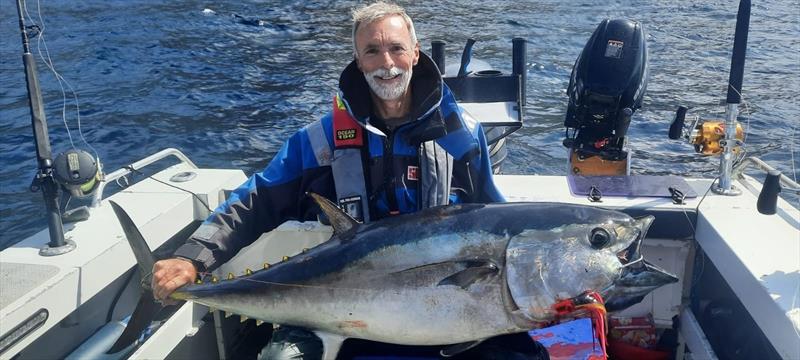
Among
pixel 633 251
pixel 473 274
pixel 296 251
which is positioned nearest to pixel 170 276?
pixel 296 251

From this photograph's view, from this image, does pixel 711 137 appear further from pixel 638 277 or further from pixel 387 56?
pixel 387 56

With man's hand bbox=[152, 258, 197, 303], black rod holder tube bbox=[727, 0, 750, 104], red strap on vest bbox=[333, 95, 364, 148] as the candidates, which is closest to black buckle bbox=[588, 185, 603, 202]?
black rod holder tube bbox=[727, 0, 750, 104]

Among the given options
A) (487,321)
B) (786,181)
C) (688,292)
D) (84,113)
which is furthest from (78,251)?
(84,113)

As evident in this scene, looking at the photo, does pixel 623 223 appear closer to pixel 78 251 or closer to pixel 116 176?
pixel 78 251

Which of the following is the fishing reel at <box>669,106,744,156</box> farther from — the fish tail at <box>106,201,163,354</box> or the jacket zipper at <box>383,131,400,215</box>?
the fish tail at <box>106,201,163,354</box>

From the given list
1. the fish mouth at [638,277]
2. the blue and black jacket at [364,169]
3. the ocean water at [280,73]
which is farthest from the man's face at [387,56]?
the ocean water at [280,73]

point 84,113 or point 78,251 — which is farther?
point 84,113

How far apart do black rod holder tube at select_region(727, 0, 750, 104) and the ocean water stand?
3.91m

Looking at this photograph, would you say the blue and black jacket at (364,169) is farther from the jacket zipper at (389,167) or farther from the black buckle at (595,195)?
the black buckle at (595,195)

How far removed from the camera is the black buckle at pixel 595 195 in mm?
3458

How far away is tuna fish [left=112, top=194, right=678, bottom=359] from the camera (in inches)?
93.1

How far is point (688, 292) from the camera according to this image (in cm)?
342

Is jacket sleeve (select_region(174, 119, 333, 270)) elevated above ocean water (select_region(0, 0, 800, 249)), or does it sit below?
above

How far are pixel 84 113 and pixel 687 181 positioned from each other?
9399 millimetres
